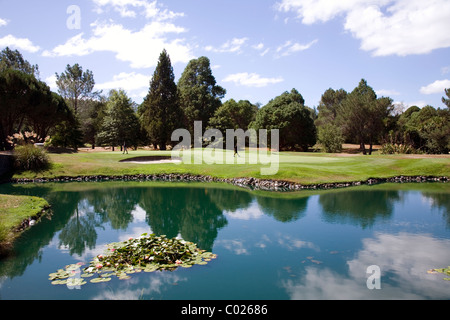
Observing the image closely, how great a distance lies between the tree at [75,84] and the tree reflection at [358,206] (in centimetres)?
5909

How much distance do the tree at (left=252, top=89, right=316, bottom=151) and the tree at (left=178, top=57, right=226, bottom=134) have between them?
31.7ft

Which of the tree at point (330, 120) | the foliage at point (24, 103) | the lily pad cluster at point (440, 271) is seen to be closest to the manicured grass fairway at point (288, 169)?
the foliage at point (24, 103)

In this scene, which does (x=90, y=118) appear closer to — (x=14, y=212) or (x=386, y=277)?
(x=14, y=212)

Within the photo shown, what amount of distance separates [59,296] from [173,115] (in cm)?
4531

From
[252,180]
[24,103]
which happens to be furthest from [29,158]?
[252,180]

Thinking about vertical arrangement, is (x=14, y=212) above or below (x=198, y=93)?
below

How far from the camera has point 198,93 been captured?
5853 centimetres

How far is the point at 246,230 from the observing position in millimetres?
13555

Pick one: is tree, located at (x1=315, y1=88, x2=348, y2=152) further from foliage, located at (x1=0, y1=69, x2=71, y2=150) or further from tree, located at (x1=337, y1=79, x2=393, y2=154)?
foliage, located at (x1=0, y1=69, x2=71, y2=150)

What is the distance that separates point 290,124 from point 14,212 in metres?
46.8

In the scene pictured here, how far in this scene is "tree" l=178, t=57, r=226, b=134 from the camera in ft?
190

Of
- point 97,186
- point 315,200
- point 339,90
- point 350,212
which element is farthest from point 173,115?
point 339,90

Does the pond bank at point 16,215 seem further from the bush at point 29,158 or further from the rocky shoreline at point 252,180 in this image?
the bush at point 29,158

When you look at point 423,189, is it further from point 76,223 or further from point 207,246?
point 76,223
